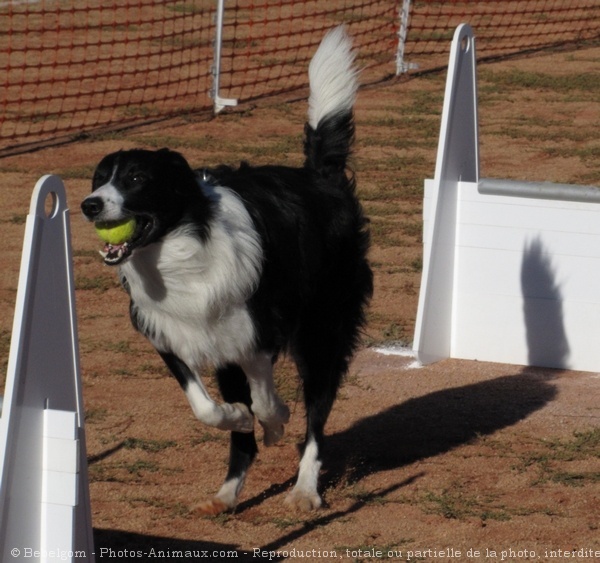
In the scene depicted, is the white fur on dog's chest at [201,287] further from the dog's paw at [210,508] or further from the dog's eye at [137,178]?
the dog's paw at [210,508]

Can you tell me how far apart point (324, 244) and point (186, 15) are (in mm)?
12368

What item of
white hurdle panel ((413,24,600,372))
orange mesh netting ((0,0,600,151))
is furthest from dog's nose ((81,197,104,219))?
orange mesh netting ((0,0,600,151))

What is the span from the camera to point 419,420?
5.93 meters

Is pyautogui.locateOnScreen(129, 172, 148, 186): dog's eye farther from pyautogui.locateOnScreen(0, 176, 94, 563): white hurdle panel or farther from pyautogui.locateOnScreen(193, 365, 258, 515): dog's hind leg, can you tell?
pyautogui.locateOnScreen(193, 365, 258, 515): dog's hind leg

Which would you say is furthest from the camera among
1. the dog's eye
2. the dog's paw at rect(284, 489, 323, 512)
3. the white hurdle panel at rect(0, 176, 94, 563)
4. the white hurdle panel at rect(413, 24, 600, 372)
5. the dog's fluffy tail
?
the white hurdle panel at rect(413, 24, 600, 372)

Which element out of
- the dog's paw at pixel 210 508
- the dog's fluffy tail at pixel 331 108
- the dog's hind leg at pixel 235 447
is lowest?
the dog's paw at pixel 210 508

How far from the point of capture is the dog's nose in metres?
3.98

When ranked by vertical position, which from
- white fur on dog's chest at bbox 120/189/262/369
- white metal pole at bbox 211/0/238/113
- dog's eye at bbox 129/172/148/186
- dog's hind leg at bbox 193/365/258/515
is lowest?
dog's hind leg at bbox 193/365/258/515

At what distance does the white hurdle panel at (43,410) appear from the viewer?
11.1ft

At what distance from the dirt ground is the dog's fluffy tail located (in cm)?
122

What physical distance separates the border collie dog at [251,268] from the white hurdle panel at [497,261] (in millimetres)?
1154

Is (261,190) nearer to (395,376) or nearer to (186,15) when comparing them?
(395,376)

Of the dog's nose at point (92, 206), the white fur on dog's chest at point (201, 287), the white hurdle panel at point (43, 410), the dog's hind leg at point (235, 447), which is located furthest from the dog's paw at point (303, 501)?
the dog's nose at point (92, 206)

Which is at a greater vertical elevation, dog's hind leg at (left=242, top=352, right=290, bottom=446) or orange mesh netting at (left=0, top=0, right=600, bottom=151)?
orange mesh netting at (left=0, top=0, right=600, bottom=151)
